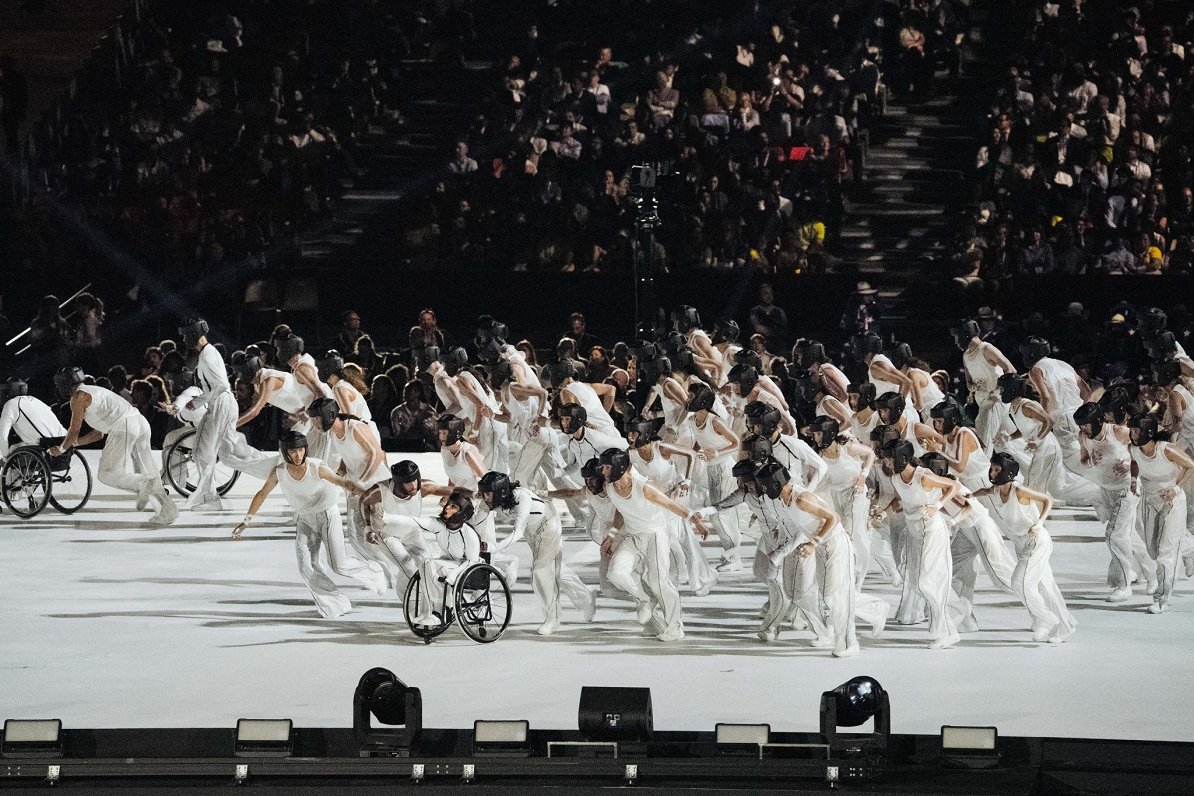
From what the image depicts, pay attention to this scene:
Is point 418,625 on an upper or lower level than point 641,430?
lower

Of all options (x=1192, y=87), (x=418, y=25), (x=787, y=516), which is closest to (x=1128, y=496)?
(x=787, y=516)

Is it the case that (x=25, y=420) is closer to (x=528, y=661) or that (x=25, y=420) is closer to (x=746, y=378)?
(x=746, y=378)

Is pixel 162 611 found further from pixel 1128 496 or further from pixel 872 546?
pixel 1128 496

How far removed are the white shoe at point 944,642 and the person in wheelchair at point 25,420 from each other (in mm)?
7286

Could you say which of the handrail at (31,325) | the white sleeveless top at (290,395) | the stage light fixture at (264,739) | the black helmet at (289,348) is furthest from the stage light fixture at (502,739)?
the handrail at (31,325)

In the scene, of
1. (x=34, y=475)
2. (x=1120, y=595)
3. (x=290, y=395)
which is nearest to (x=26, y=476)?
(x=34, y=475)

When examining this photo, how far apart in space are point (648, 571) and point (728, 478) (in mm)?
2838

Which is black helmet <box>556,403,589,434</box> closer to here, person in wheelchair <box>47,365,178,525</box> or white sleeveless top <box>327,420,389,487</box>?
white sleeveless top <box>327,420,389,487</box>

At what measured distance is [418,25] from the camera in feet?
68.9

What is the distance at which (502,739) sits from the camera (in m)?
6.14

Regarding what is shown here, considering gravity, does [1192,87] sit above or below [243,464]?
above

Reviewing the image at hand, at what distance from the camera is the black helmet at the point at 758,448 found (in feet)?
31.3

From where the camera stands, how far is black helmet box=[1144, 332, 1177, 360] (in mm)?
13224

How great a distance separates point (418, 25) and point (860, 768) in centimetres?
1642
